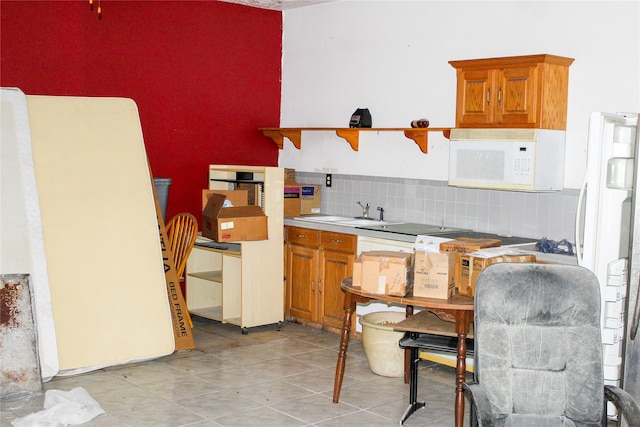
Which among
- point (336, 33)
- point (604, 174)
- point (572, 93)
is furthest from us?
point (336, 33)

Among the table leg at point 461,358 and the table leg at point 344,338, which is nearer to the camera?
the table leg at point 461,358

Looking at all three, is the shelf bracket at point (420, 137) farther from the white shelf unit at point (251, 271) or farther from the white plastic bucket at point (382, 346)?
the white plastic bucket at point (382, 346)

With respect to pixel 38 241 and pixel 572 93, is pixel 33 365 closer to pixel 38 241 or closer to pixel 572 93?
pixel 38 241

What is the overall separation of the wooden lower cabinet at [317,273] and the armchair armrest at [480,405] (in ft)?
10.3

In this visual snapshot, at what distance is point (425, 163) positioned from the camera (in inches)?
259

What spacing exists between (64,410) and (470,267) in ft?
7.96

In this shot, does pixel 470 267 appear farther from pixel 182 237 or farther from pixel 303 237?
pixel 182 237

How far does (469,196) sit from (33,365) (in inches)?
135

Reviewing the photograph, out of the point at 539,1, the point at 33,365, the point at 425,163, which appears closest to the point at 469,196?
the point at 425,163

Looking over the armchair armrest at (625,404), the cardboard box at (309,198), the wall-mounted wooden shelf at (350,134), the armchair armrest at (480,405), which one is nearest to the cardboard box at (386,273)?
the armchair armrest at (480,405)

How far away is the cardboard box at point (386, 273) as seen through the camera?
4.30 m

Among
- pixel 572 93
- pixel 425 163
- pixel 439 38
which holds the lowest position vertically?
pixel 425 163

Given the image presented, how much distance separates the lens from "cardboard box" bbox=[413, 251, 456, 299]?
419 centimetres

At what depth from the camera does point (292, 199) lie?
7.13 meters
